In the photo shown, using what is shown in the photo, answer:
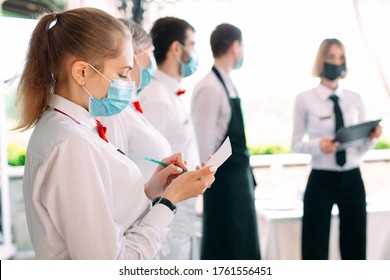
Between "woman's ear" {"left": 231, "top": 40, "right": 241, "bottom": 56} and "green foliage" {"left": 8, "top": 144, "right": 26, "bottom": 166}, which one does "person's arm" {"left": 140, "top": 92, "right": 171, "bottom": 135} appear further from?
"green foliage" {"left": 8, "top": 144, "right": 26, "bottom": 166}

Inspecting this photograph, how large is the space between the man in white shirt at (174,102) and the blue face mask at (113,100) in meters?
0.64

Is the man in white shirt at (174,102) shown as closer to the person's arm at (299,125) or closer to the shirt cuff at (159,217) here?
the person's arm at (299,125)

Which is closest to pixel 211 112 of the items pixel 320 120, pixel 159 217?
pixel 320 120

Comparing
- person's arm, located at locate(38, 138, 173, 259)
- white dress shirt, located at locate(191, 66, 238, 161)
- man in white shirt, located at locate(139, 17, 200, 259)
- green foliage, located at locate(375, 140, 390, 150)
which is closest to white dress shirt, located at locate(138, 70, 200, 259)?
man in white shirt, located at locate(139, 17, 200, 259)

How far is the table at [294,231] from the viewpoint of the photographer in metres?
1.99

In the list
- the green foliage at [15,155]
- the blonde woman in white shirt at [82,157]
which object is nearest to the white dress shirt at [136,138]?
the blonde woman in white shirt at [82,157]

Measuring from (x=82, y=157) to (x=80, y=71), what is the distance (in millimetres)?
169

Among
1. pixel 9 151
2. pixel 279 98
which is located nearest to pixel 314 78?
pixel 279 98

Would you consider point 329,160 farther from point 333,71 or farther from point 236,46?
point 236,46

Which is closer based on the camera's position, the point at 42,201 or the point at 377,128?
the point at 42,201

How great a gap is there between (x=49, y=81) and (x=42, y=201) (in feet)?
0.72

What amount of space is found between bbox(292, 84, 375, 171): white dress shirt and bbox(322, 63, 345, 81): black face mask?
2.0 inches
